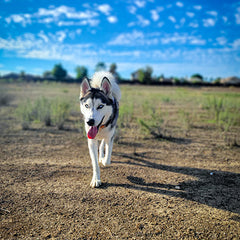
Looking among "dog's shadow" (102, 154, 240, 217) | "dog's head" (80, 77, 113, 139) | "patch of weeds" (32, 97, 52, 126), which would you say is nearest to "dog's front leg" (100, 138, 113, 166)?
"dog's shadow" (102, 154, 240, 217)

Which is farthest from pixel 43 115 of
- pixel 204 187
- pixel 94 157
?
pixel 204 187

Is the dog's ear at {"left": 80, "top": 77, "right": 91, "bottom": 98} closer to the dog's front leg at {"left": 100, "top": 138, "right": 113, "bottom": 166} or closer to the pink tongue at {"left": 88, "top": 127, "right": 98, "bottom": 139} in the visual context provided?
the pink tongue at {"left": 88, "top": 127, "right": 98, "bottom": 139}

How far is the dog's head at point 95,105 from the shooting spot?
3336mm

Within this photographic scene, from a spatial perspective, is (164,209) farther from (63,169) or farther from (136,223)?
(63,169)

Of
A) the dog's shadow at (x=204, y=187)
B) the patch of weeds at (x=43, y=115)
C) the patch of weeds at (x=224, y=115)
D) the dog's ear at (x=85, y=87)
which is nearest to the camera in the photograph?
the dog's shadow at (x=204, y=187)

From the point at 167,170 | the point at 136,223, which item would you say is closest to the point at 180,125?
the point at 167,170

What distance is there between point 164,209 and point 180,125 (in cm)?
655

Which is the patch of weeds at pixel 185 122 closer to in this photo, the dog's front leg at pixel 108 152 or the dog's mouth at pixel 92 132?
the dog's front leg at pixel 108 152

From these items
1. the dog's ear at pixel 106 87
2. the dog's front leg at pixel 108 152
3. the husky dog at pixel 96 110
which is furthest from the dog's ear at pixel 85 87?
the dog's front leg at pixel 108 152

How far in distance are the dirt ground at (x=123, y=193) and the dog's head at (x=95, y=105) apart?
1308 mm

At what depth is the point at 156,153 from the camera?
230 inches

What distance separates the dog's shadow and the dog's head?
1380mm

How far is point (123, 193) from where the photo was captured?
3.67 meters

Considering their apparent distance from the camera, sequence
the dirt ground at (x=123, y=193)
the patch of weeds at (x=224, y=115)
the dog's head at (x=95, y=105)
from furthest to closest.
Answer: the patch of weeds at (x=224, y=115)
the dog's head at (x=95, y=105)
the dirt ground at (x=123, y=193)
